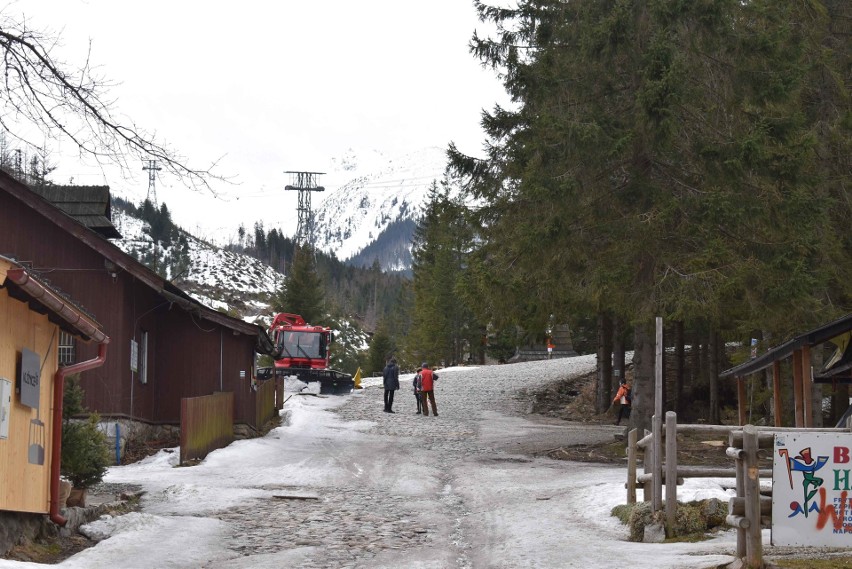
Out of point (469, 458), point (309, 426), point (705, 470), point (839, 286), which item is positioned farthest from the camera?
point (309, 426)

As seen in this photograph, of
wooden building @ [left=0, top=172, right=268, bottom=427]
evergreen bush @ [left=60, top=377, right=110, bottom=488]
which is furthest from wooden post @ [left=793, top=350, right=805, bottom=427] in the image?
wooden building @ [left=0, top=172, right=268, bottom=427]

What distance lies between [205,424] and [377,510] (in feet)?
25.8

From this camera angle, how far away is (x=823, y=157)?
81.8 feet

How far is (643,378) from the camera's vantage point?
23766mm

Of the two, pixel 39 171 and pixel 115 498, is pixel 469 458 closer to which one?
pixel 115 498

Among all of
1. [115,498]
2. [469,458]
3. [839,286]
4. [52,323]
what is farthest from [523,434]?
[52,323]

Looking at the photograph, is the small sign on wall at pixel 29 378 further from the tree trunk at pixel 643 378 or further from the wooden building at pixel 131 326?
the tree trunk at pixel 643 378

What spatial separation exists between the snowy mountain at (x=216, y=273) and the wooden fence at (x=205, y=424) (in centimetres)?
12653

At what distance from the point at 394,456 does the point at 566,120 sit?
8.48m

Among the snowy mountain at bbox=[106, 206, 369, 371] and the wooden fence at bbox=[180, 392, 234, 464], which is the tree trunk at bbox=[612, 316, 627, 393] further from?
the snowy mountain at bbox=[106, 206, 369, 371]

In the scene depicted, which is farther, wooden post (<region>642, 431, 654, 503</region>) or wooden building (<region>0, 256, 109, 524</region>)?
wooden post (<region>642, 431, 654, 503</region>)

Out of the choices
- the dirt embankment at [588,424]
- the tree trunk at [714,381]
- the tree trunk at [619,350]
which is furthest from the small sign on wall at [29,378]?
the tree trunk at [619,350]

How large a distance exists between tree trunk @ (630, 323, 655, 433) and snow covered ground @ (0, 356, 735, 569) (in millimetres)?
1938

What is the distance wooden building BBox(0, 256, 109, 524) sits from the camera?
1161 centimetres
